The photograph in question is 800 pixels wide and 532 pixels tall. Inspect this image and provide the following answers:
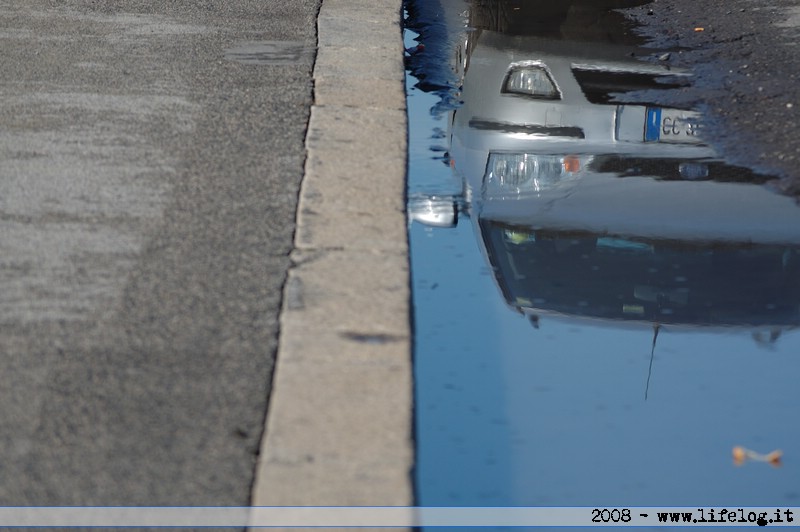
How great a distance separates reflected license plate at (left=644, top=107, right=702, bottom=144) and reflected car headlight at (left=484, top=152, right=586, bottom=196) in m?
0.64

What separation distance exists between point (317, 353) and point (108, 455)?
0.78 m

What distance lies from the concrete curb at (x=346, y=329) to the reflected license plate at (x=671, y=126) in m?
1.31

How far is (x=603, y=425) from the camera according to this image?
12.5ft

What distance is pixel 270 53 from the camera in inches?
302

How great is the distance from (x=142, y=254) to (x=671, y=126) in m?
3.19

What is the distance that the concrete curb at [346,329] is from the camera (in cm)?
324

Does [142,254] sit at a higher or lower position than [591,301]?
higher

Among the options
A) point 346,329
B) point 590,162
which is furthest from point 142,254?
point 590,162

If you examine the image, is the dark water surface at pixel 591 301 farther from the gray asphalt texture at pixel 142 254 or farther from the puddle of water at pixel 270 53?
the puddle of water at pixel 270 53

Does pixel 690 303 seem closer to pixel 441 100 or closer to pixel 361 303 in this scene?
pixel 361 303

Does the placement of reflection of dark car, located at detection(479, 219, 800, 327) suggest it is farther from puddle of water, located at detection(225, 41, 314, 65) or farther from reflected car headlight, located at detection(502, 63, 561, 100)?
puddle of water, located at detection(225, 41, 314, 65)

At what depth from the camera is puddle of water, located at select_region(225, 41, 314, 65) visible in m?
7.46

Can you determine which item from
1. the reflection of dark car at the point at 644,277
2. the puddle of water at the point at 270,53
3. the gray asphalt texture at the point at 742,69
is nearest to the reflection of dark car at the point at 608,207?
the reflection of dark car at the point at 644,277

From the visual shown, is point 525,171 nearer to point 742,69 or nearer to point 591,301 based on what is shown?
point 591,301
